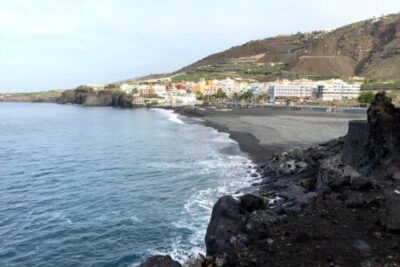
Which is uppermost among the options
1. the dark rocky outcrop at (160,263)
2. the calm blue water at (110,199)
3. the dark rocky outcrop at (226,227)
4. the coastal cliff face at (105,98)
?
the dark rocky outcrop at (160,263)

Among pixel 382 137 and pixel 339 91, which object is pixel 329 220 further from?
pixel 339 91

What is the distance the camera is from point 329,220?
12.8 m

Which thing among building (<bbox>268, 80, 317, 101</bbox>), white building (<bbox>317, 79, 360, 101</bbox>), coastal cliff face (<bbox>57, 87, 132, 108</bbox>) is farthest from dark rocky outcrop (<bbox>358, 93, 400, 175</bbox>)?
coastal cliff face (<bbox>57, 87, 132, 108</bbox>)

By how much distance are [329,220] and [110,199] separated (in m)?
15.0

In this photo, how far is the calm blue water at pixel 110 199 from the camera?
55.5 feet

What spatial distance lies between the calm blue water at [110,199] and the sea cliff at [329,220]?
2.98 m

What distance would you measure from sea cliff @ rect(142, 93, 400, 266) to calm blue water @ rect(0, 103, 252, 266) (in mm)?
2981

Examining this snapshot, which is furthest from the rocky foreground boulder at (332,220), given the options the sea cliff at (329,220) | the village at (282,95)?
the village at (282,95)

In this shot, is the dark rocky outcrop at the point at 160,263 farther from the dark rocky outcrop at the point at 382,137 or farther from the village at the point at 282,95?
the village at the point at 282,95

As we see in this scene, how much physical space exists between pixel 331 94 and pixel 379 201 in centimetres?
14203

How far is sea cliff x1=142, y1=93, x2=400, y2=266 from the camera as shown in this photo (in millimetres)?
10281

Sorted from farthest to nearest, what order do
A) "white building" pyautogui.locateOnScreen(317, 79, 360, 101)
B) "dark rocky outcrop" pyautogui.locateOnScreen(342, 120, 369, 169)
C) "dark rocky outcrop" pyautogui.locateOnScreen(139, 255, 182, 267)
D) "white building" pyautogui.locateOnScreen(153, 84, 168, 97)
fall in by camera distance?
"white building" pyautogui.locateOnScreen(153, 84, 168, 97) → "white building" pyautogui.locateOnScreen(317, 79, 360, 101) → "dark rocky outcrop" pyautogui.locateOnScreen(342, 120, 369, 169) → "dark rocky outcrop" pyautogui.locateOnScreen(139, 255, 182, 267)

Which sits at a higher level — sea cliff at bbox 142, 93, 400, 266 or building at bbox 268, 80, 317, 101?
sea cliff at bbox 142, 93, 400, 266

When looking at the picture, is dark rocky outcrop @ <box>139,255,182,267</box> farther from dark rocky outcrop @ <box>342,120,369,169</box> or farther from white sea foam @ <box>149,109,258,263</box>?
dark rocky outcrop @ <box>342,120,369,169</box>
